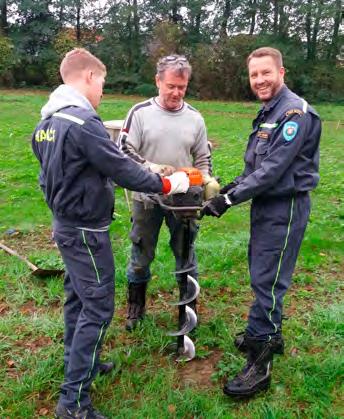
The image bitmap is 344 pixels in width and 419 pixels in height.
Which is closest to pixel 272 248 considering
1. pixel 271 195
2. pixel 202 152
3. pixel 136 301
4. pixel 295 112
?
pixel 271 195

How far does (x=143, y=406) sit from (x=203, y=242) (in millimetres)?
2761

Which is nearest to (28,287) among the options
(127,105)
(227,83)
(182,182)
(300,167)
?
(182,182)

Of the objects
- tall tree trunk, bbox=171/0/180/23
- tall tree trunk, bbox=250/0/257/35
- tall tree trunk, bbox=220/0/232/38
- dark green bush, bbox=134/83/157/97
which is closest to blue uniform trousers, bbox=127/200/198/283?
dark green bush, bbox=134/83/157/97

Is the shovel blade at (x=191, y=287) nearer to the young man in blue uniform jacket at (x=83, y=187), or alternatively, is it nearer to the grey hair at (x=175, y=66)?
the young man in blue uniform jacket at (x=83, y=187)

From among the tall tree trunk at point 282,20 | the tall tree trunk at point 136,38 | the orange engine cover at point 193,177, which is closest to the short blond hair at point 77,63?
the orange engine cover at point 193,177

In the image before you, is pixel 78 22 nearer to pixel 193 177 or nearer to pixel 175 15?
pixel 175 15

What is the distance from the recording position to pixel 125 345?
3738 mm

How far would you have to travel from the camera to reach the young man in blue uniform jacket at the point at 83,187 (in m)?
2.58

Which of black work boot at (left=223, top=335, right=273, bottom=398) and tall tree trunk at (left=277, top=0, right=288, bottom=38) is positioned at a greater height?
tall tree trunk at (left=277, top=0, right=288, bottom=38)

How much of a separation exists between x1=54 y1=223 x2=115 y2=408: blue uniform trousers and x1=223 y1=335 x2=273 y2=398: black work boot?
926 mm

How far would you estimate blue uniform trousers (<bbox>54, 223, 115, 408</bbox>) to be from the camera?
108 inches

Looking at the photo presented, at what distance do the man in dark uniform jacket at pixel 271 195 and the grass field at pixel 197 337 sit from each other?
263 mm

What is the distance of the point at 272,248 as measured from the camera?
122 inches

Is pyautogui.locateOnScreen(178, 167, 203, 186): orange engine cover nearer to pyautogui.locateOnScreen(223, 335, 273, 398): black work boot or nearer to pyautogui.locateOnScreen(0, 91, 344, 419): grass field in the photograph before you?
pyautogui.locateOnScreen(223, 335, 273, 398): black work boot
